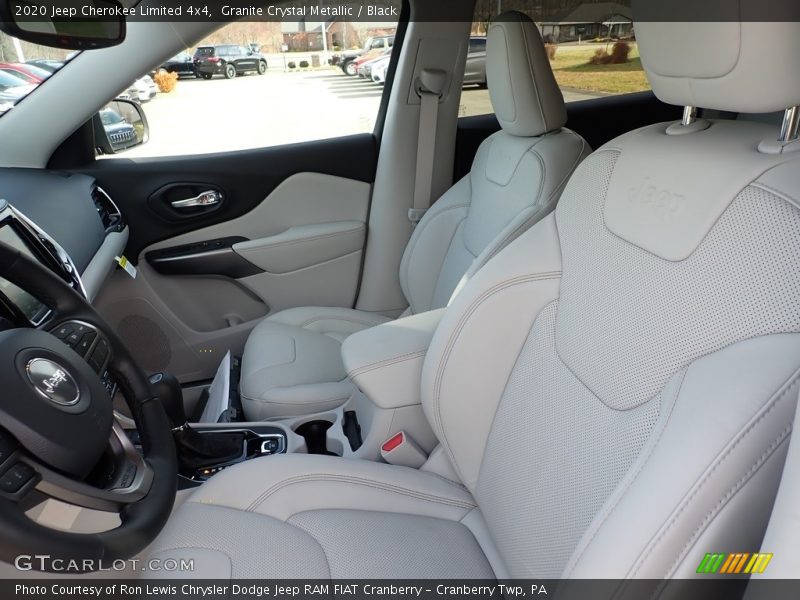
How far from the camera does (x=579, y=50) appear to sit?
2.37 metres

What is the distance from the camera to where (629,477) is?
2.57ft

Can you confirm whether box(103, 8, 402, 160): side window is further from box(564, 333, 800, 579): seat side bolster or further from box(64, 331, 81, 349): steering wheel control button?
box(564, 333, 800, 579): seat side bolster

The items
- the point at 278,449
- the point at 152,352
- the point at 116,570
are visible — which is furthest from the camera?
the point at 152,352

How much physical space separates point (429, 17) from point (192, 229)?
103 cm

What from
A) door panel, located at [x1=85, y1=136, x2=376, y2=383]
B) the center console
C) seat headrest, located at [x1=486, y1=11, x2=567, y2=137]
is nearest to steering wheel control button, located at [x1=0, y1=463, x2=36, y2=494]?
the center console

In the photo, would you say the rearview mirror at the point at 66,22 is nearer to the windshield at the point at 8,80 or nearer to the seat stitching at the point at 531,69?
the windshield at the point at 8,80

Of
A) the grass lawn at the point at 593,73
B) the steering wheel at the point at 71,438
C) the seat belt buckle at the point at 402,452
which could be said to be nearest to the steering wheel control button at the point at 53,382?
the steering wheel at the point at 71,438

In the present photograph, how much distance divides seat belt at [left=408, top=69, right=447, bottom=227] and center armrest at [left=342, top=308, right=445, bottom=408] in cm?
92

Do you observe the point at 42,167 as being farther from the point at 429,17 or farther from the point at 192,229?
the point at 429,17

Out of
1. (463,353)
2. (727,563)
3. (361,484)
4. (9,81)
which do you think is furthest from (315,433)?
(9,81)

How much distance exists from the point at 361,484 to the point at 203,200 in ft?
4.36

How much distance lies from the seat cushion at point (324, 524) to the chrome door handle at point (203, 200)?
121 cm

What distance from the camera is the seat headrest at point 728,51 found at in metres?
0.76

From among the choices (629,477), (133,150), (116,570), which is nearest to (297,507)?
(116,570)
